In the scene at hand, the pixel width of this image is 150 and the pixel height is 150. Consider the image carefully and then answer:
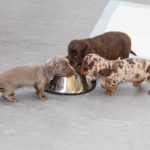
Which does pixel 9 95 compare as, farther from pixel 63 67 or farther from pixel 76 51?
pixel 76 51

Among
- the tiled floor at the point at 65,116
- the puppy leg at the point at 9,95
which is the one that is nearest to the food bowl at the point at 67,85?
the tiled floor at the point at 65,116

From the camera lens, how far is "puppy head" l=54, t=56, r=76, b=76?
1.85 meters

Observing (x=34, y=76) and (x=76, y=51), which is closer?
(x=34, y=76)

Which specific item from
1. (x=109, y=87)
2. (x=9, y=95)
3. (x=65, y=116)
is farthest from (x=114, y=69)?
(x=9, y=95)

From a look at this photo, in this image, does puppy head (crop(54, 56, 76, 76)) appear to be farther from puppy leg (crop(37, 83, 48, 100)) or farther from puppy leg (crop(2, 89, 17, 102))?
puppy leg (crop(2, 89, 17, 102))

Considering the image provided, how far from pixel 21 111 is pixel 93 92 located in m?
0.36

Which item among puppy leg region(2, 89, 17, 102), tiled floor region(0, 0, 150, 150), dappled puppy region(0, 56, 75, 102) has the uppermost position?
dappled puppy region(0, 56, 75, 102)

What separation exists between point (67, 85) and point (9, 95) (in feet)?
0.89

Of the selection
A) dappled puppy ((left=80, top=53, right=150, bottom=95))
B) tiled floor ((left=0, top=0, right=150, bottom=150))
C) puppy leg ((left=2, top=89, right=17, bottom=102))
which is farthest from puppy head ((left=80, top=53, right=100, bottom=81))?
puppy leg ((left=2, top=89, right=17, bottom=102))

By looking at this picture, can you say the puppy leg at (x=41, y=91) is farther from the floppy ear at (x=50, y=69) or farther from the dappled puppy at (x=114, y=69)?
the dappled puppy at (x=114, y=69)

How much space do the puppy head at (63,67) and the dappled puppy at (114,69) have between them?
0.23 ft

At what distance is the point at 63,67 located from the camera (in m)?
1.86

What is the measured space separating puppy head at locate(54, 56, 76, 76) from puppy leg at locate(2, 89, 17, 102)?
0.68ft

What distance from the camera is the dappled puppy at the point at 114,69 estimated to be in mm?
1885
